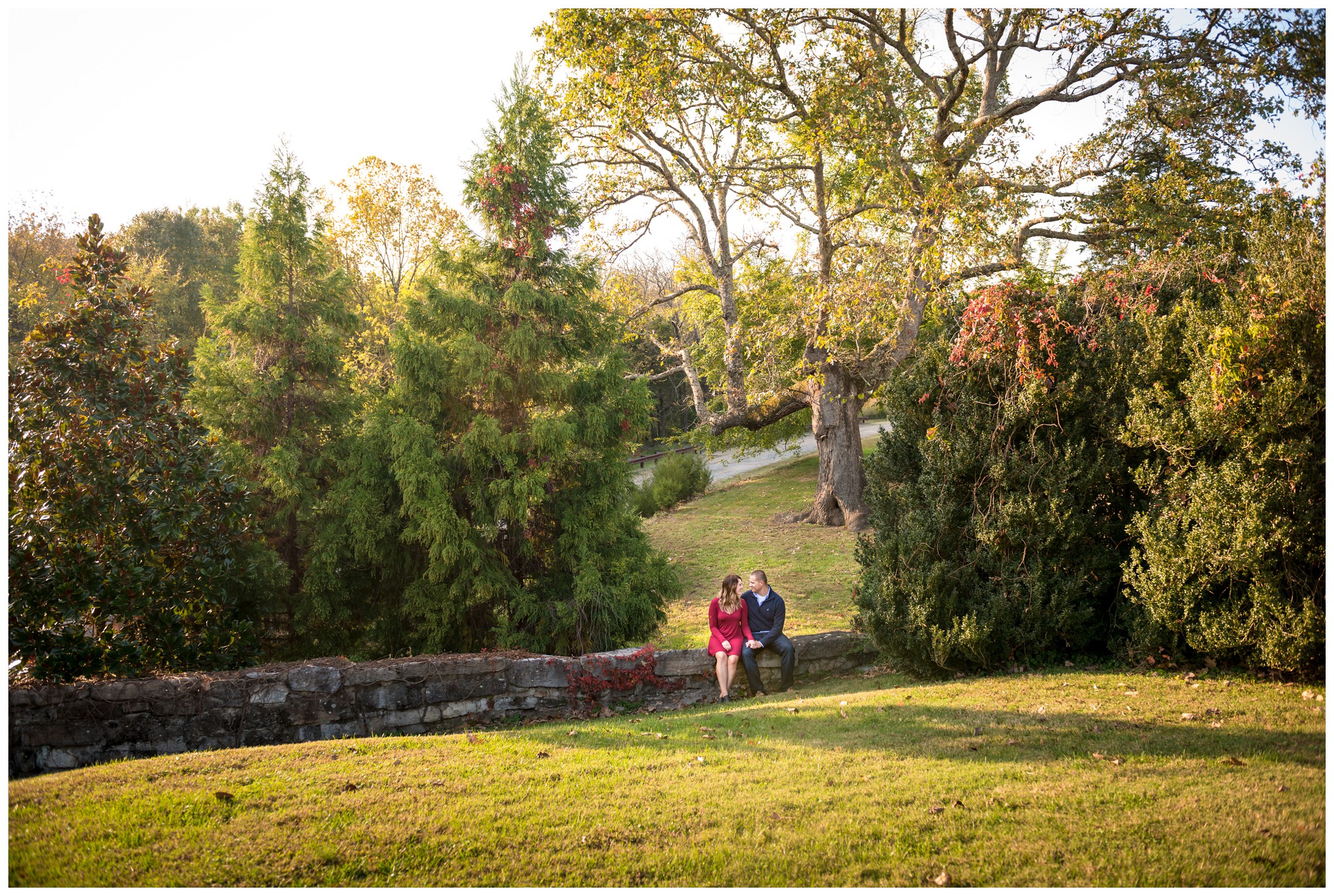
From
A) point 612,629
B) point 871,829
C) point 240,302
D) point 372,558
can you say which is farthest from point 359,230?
point 871,829

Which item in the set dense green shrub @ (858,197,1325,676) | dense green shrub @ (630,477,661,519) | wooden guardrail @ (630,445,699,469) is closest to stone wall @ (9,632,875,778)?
dense green shrub @ (858,197,1325,676)

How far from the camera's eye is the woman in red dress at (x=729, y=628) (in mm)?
7688

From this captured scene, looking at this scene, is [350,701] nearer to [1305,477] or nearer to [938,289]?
[1305,477]

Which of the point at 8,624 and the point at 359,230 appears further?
the point at 359,230

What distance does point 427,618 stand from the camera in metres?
9.16

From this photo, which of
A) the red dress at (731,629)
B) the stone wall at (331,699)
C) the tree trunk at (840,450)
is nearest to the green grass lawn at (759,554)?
the tree trunk at (840,450)

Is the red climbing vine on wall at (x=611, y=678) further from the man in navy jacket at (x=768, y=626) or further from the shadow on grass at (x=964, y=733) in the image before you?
the man in navy jacket at (x=768, y=626)

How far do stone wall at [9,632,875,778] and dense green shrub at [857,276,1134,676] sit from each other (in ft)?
5.37

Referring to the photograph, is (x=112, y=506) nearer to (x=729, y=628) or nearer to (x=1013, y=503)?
(x=729, y=628)

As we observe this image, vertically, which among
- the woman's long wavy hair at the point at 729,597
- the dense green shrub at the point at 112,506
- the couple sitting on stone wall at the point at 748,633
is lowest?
the couple sitting on stone wall at the point at 748,633

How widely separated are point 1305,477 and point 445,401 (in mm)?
8811

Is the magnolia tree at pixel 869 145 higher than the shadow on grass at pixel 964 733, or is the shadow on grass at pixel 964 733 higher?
the magnolia tree at pixel 869 145

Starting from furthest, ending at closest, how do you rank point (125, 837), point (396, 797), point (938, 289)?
point (938, 289)
point (396, 797)
point (125, 837)

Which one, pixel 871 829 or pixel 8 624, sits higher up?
pixel 8 624
